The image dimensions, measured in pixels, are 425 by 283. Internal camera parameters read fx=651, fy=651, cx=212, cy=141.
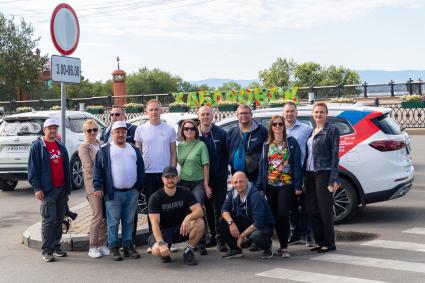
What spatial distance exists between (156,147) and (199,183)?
69cm

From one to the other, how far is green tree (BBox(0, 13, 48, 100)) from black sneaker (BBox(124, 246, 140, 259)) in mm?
48922

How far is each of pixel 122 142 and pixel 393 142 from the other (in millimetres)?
3885

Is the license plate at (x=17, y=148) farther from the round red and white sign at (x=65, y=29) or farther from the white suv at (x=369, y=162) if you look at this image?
the white suv at (x=369, y=162)

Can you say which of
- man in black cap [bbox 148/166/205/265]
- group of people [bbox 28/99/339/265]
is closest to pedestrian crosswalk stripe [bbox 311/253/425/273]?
group of people [bbox 28/99/339/265]

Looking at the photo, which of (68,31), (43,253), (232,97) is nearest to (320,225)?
(43,253)

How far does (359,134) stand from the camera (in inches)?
364

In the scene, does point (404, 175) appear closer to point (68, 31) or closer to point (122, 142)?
point (122, 142)

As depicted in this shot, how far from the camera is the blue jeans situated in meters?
7.59

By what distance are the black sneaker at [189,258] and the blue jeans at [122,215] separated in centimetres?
81

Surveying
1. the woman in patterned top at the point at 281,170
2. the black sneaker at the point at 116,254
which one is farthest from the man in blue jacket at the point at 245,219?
the black sneaker at the point at 116,254

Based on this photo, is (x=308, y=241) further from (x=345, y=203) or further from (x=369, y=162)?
(x=369, y=162)

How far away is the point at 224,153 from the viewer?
816 cm

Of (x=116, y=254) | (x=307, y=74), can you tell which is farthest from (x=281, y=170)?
(x=307, y=74)

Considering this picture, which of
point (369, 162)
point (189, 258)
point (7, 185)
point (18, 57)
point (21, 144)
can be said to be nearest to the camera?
point (189, 258)
